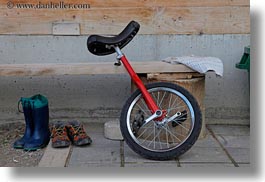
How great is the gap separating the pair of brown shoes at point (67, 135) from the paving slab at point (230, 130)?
1180 mm

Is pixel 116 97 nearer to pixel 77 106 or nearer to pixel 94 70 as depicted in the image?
pixel 77 106

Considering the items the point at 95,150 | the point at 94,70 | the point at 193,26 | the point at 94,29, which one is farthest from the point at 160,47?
the point at 95,150

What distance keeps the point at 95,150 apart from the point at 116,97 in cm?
85

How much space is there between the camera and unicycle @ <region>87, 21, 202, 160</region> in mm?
3342

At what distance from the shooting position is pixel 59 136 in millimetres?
3705

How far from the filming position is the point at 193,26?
4.20m

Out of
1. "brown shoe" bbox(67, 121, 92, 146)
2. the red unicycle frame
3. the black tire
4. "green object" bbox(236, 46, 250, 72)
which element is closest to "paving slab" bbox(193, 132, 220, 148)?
the black tire

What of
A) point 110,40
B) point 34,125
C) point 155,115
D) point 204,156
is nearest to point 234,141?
point 204,156

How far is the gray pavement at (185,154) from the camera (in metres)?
3.31

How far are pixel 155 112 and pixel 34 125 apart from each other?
1.00 m

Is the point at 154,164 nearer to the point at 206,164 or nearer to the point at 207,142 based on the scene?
the point at 206,164

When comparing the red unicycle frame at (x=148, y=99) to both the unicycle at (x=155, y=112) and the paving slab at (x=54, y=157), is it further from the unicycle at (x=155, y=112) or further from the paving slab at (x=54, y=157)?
the paving slab at (x=54, y=157)

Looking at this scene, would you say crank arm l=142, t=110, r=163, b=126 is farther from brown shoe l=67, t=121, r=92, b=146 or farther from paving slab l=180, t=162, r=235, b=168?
brown shoe l=67, t=121, r=92, b=146

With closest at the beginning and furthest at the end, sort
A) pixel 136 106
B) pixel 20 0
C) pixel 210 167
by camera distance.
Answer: pixel 210 167 < pixel 136 106 < pixel 20 0
